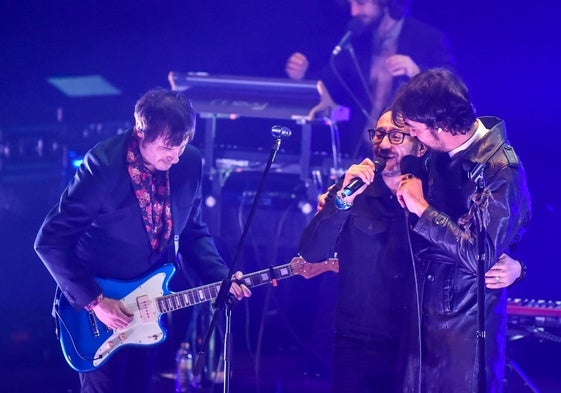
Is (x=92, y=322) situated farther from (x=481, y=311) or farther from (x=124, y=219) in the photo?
(x=481, y=311)

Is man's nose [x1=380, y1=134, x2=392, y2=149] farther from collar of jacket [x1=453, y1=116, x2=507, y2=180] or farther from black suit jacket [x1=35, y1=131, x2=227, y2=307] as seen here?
black suit jacket [x1=35, y1=131, x2=227, y2=307]

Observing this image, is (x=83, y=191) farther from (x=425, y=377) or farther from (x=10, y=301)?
(x=10, y=301)

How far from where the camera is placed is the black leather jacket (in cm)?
307

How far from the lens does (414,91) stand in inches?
129

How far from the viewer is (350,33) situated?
19.3 feet

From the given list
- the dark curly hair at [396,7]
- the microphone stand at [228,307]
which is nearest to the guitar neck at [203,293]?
the microphone stand at [228,307]

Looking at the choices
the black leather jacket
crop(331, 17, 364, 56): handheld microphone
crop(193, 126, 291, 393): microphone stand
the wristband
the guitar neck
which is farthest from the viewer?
crop(331, 17, 364, 56): handheld microphone

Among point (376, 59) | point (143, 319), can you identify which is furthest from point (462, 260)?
point (376, 59)

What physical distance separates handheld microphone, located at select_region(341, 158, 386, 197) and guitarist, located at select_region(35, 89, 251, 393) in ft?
3.51

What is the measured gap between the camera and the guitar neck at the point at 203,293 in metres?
4.32

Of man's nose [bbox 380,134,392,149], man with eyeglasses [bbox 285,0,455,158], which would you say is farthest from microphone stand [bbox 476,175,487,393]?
man with eyeglasses [bbox 285,0,455,158]

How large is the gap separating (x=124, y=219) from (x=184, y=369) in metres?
1.92

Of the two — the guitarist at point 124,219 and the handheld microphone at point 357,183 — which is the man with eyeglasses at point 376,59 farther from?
the handheld microphone at point 357,183

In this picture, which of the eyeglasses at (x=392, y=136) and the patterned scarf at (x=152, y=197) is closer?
the eyeglasses at (x=392, y=136)
